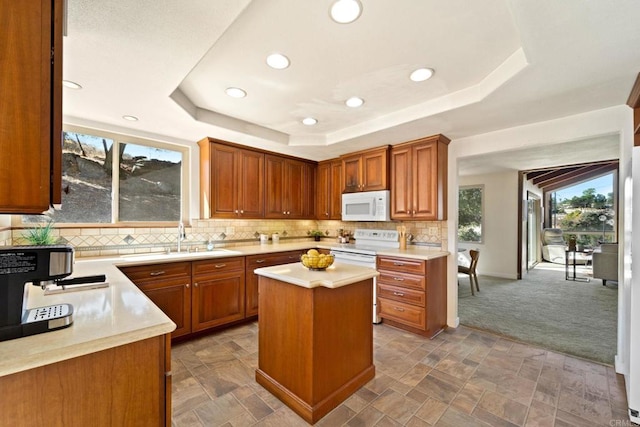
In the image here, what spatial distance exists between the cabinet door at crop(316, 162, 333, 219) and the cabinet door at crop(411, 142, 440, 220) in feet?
4.99

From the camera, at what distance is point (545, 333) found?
3.20 meters

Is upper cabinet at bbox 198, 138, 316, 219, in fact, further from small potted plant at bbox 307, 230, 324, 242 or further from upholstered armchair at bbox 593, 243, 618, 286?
upholstered armchair at bbox 593, 243, 618, 286

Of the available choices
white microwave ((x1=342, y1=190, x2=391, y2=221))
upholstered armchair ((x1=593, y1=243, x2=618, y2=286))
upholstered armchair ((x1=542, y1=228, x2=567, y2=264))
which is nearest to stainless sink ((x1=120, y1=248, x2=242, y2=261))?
white microwave ((x1=342, y1=190, x2=391, y2=221))

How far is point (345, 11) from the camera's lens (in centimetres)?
152

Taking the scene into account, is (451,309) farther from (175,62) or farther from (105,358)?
(175,62)

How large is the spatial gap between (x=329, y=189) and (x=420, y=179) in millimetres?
1617

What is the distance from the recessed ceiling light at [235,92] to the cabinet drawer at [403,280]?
8.35ft

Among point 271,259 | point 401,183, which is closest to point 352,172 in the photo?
point 401,183

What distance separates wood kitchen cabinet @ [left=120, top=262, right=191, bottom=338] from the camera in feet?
8.80

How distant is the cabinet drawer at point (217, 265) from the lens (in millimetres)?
3042

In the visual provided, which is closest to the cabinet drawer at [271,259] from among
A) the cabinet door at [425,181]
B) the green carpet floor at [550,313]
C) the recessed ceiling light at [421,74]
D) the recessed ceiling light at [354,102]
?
the cabinet door at [425,181]

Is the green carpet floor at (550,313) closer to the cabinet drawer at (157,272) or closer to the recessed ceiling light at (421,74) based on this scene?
the recessed ceiling light at (421,74)

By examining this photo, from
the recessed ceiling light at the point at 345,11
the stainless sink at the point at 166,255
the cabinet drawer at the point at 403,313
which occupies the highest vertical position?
the recessed ceiling light at the point at 345,11

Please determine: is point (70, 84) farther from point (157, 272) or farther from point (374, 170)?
point (374, 170)
